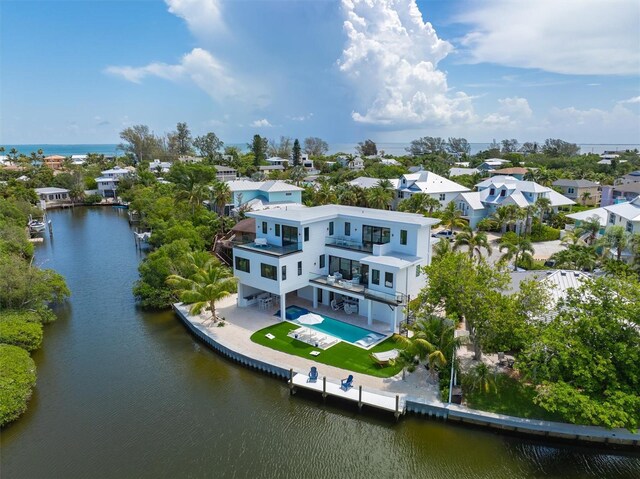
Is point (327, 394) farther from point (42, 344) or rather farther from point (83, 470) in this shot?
point (42, 344)

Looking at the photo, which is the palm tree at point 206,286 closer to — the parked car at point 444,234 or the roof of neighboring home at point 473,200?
the parked car at point 444,234

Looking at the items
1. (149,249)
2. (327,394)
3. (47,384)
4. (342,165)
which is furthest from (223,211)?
(342,165)

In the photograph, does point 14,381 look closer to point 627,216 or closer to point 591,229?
point 591,229

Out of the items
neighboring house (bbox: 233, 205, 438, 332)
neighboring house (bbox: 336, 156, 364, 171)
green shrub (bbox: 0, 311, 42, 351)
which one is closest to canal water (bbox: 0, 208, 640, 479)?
green shrub (bbox: 0, 311, 42, 351)

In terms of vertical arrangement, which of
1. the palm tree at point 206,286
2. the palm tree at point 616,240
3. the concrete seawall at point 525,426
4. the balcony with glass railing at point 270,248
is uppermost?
the balcony with glass railing at point 270,248

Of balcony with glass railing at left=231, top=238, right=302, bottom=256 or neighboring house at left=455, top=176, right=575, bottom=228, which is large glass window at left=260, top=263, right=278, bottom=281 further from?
neighboring house at left=455, top=176, right=575, bottom=228

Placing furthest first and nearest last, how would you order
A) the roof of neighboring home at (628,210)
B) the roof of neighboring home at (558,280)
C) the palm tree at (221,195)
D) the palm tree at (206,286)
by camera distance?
the palm tree at (221,195), the roof of neighboring home at (628,210), the palm tree at (206,286), the roof of neighboring home at (558,280)

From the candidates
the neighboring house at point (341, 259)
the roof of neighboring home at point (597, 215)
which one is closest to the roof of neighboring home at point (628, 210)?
the roof of neighboring home at point (597, 215)
